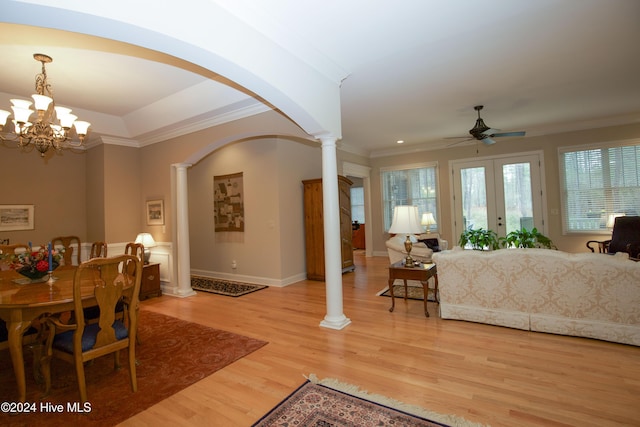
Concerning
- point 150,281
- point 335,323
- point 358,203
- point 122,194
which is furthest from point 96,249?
point 358,203

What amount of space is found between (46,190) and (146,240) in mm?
1986

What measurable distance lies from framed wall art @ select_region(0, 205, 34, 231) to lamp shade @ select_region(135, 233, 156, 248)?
179 cm

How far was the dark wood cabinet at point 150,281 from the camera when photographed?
194 inches

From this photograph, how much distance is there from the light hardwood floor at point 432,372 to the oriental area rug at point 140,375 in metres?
0.15

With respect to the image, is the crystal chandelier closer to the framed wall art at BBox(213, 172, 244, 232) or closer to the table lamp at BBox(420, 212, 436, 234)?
the framed wall art at BBox(213, 172, 244, 232)

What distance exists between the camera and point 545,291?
301 centimetres

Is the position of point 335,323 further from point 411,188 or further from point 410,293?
point 411,188

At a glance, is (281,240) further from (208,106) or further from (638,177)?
(638,177)

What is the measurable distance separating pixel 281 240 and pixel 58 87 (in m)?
3.72

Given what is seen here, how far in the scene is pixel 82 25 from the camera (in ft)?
5.80

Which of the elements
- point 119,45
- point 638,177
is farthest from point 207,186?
point 638,177

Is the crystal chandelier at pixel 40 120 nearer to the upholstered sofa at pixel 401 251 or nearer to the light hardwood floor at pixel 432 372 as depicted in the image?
the light hardwood floor at pixel 432 372

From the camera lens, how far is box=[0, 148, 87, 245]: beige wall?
→ 4.91m

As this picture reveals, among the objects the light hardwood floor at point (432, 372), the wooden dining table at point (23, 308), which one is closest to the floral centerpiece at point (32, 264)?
the wooden dining table at point (23, 308)
